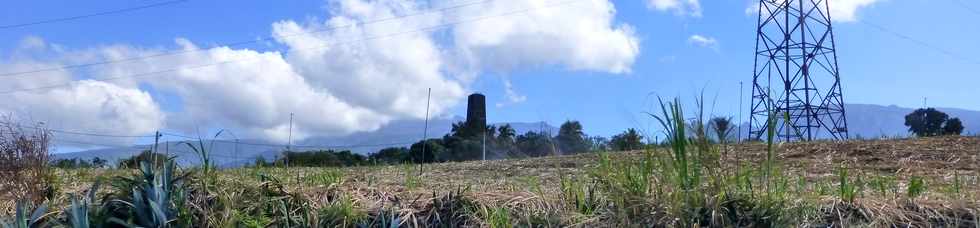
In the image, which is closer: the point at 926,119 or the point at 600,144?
the point at 600,144

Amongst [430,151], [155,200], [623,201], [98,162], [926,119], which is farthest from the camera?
[926,119]

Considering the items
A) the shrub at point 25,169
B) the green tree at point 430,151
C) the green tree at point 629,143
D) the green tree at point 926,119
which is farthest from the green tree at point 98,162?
the green tree at point 926,119

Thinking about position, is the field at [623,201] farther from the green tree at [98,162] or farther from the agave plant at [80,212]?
the green tree at [98,162]

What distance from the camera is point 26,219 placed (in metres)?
5.34

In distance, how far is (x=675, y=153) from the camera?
5.12m

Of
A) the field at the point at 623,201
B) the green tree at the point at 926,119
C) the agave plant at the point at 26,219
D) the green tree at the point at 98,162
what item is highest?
the green tree at the point at 926,119

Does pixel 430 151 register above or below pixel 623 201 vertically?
above

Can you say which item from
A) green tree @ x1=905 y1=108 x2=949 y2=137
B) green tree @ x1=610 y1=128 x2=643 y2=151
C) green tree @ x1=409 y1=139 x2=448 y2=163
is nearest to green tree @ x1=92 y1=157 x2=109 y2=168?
green tree @ x1=610 y1=128 x2=643 y2=151

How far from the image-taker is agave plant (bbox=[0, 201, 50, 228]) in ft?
16.8

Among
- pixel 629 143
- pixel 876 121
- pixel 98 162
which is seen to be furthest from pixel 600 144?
pixel 876 121

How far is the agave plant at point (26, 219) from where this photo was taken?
16.8 ft

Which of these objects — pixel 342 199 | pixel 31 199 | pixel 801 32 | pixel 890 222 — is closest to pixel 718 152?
pixel 890 222

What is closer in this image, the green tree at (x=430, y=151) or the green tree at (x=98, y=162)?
the green tree at (x=98, y=162)

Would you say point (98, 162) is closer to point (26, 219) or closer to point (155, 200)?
point (26, 219)
